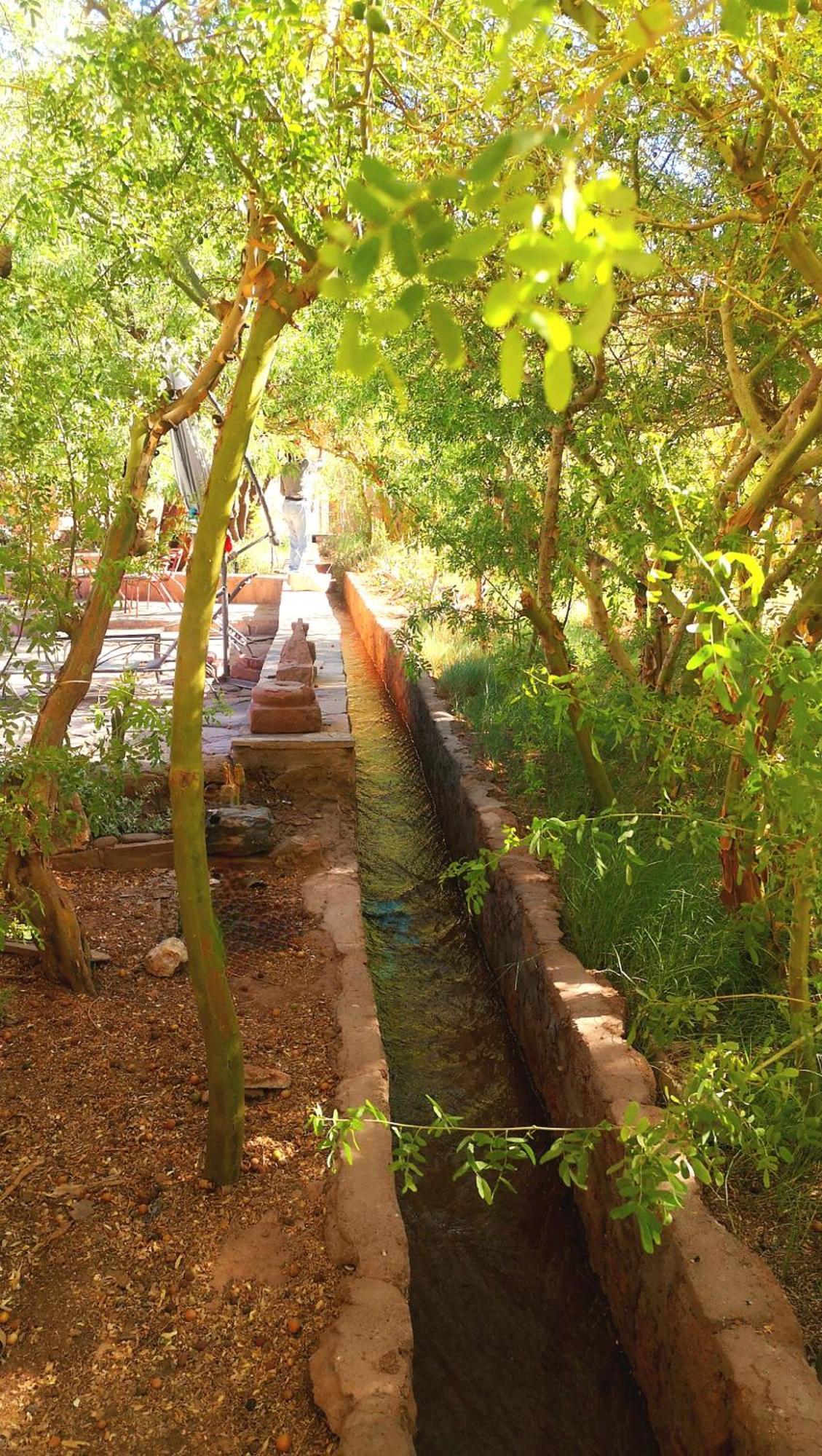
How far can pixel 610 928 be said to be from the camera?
13.8 ft

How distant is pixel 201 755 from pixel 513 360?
1825 millimetres

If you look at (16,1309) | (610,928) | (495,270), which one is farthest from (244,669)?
(16,1309)

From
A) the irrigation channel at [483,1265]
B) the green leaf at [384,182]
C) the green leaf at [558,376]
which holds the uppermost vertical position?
the green leaf at [384,182]

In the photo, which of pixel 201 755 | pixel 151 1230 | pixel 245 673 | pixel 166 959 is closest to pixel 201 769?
pixel 201 755

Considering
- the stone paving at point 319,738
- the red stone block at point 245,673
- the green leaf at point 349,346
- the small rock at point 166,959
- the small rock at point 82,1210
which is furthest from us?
the red stone block at point 245,673

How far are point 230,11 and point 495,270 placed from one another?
7.52 feet

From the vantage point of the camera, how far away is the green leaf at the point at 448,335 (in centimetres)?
90

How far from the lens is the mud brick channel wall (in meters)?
2.19

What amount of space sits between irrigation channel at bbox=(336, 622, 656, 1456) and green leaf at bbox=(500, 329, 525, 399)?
2918mm

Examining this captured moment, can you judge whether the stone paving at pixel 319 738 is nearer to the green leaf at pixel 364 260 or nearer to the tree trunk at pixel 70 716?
the tree trunk at pixel 70 716

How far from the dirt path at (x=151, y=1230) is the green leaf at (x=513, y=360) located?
228cm

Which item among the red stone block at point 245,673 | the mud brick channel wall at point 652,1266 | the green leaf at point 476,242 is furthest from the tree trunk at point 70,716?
the red stone block at point 245,673

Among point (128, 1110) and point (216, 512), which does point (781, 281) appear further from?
point (128, 1110)

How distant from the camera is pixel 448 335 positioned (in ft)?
2.96
